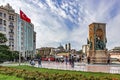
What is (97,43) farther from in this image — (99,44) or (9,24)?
(9,24)

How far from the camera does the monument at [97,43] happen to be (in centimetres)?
4906

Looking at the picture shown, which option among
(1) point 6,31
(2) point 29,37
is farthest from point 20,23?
(2) point 29,37

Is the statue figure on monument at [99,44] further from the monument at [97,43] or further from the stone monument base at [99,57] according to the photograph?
the stone monument base at [99,57]

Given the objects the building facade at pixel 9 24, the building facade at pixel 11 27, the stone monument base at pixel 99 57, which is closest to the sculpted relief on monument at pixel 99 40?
the stone monument base at pixel 99 57

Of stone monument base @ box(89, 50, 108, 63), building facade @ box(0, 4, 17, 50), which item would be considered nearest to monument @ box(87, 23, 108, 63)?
stone monument base @ box(89, 50, 108, 63)

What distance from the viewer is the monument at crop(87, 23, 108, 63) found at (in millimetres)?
49062

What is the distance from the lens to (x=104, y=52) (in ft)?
162

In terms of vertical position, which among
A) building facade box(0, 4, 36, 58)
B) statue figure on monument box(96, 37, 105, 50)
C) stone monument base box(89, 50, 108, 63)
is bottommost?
stone monument base box(89, 50, 108, 63)

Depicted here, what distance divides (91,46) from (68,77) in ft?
113

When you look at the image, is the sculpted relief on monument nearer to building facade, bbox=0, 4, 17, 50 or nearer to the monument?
the monument

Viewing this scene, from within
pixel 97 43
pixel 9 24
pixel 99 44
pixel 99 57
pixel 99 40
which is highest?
Answer: pixel 9 24

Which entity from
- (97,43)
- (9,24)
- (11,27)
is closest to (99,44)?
(97,43)

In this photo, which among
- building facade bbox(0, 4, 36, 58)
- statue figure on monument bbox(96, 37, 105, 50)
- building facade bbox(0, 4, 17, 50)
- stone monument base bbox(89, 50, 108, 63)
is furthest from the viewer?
building facade bbox(0, 4, 36, 58)

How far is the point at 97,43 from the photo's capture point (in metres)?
49.9
